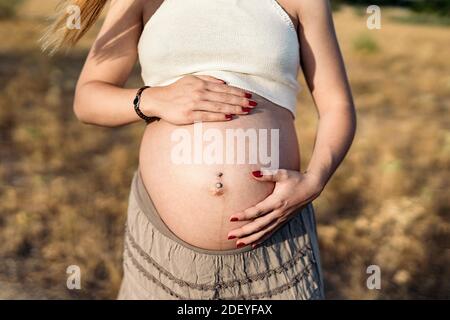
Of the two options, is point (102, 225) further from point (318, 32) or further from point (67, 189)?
point (318, 32)

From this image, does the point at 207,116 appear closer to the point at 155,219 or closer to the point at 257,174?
the point at 257,174

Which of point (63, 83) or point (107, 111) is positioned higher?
point (63, 83)

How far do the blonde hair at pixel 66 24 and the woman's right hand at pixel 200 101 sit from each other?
0.96 ft

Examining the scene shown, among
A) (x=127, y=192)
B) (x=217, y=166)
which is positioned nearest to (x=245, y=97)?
(x=217, y=166)

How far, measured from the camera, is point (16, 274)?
3.22 metres

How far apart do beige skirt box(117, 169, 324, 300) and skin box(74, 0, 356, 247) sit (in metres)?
0.07

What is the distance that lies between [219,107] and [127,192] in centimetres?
268

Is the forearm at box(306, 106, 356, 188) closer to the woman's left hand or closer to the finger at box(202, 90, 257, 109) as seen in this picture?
the woman's left hand

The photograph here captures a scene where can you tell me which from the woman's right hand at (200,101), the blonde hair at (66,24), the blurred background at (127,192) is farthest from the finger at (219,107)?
the blurred background at (127,192)

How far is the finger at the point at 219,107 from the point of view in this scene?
61.0 inches

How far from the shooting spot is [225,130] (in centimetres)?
160

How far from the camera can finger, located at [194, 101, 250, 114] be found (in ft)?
5.08

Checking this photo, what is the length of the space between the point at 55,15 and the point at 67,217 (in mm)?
2045
